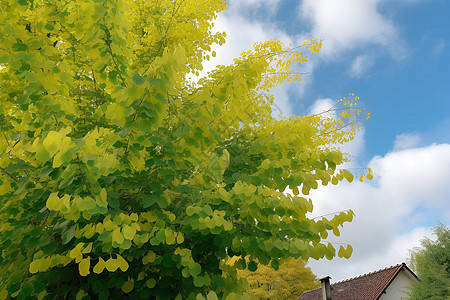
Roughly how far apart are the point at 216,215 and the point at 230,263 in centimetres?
170

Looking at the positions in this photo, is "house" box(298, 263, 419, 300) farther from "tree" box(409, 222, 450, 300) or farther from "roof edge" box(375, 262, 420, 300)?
"tree" box(409, 222, 450, 300)

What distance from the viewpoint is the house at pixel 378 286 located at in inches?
853

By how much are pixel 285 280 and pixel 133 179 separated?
26.4m

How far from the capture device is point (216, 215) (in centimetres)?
268

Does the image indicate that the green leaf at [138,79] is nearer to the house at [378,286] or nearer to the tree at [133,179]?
the tree at [133,179]

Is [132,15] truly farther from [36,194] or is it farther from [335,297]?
[335,297]

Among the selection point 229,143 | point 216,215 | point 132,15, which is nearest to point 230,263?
point 229,143

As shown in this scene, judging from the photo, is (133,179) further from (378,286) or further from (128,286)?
(378,286)

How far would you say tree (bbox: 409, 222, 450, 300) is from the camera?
14.9m

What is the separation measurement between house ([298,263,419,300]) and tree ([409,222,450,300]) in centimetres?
541

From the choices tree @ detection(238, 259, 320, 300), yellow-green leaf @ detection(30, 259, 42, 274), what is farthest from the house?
yellow-green leaf @ detection(30, 259, 42, 274)

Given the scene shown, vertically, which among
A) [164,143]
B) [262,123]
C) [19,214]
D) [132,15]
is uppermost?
[132,15]

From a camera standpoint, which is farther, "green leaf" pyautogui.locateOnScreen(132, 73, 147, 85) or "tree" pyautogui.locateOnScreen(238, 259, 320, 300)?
"tree" pyautogui.locateOnScreen(238, 259, 320, 300)

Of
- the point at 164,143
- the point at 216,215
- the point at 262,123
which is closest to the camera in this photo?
the point at 216,215
